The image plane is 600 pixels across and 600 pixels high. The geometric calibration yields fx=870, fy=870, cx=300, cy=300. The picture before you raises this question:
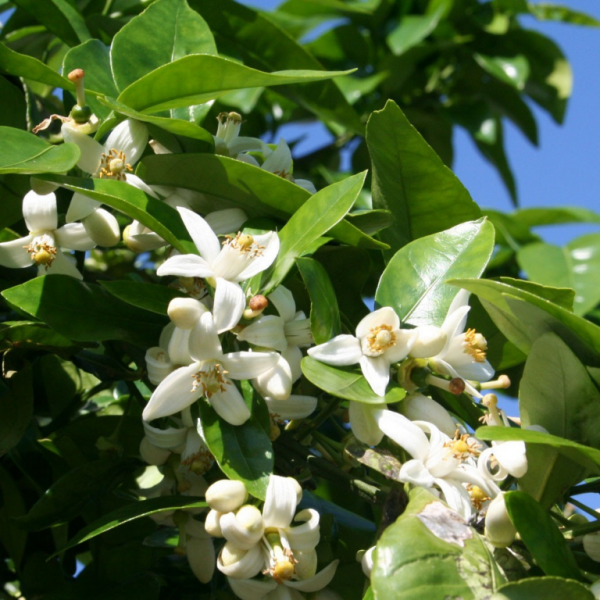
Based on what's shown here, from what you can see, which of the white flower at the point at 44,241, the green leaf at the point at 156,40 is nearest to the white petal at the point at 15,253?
the white flower at the point at 44,241

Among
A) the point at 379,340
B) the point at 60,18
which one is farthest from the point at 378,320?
the point at 60,18

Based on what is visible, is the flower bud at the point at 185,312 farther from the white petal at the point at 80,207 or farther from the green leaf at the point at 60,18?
the green leaf at the point at 60,18

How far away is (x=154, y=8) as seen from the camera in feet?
3.61

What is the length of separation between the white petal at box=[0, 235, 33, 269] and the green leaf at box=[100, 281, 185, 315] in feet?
0.38

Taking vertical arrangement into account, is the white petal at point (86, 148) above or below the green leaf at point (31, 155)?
below

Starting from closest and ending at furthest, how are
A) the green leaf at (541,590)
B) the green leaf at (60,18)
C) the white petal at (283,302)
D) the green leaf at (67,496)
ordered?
the green leaf at (541,590), the white petal at (283,302), the green leaf at (67,496), the green leaf at (60,18)

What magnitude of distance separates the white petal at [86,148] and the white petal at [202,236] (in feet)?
0.46

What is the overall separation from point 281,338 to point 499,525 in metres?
0.28

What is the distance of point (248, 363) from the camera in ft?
2.74

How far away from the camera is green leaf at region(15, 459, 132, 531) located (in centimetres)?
100

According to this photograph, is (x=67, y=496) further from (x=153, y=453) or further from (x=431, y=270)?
(x=431, y=270)

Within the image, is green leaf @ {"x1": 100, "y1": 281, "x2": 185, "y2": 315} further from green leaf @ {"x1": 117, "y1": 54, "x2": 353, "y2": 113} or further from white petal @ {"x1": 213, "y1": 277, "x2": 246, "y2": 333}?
green leaf @ {"x1": 117, "y1": 54, "x2": 353, "y2": 113}

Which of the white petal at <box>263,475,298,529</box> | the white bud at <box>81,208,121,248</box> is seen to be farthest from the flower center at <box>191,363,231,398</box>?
the white bud at <box>81,208,121,248</box>

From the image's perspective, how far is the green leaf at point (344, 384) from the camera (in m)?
0.79
